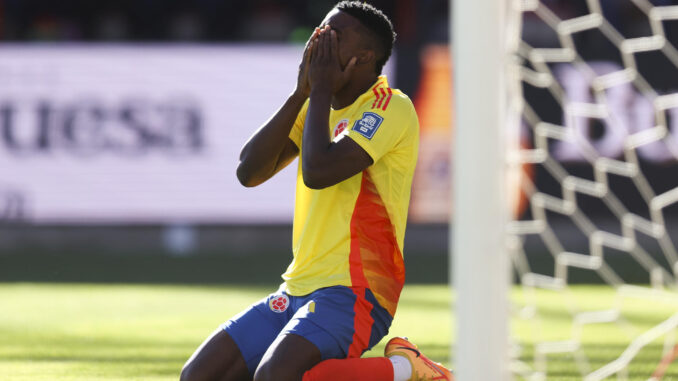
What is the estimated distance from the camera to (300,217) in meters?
3.37

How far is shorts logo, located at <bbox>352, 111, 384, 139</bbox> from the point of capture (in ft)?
10.3

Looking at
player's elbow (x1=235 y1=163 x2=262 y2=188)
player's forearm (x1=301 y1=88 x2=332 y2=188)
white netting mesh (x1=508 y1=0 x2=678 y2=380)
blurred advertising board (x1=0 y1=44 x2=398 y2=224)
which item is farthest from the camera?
blurred advertising board (x1=0 y1=44 x2=398 y2=224)

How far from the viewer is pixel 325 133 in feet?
10.1

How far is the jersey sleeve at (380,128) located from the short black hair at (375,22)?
173 mm

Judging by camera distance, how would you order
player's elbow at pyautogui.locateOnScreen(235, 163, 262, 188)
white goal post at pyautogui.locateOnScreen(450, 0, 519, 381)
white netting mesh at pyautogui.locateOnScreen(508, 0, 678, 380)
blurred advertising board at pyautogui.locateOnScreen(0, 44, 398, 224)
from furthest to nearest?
blurred advertising board at pyautogui.locateOnScreen(0, 44, 398, 224)
white netting mesh at pyautogui.locateOnScreen(508, 0, 678, 380)
player's elbow at pyautogui.locateOnScreen(235, 163, 262, 188)
white goal post at pyautogui.locateOnScreen(450, 0, 519, 381)

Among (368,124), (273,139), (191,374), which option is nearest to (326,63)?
(368,124)

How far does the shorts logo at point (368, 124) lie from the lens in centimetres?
314

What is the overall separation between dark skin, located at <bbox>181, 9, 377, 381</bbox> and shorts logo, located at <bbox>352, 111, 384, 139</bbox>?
6cm

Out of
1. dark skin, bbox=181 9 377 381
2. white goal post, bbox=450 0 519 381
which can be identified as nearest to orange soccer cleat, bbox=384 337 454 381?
dark skin, bbox=181 9 377 381

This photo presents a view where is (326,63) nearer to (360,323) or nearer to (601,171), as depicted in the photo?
(360,323)

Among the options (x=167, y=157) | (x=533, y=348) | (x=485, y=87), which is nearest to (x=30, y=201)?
(x=167, y=157)

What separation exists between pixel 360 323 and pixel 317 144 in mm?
581

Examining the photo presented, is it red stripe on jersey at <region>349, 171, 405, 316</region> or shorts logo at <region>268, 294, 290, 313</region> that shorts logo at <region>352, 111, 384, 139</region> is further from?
shorts logo at <region>268, 294, 290, 313</region>

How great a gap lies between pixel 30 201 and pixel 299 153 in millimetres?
7097
